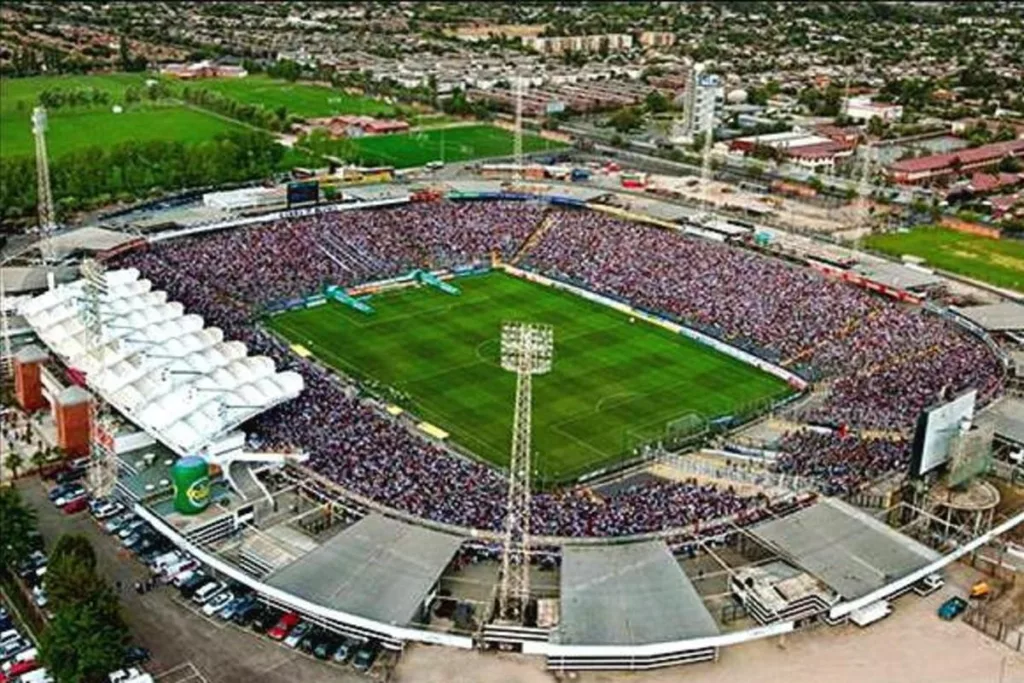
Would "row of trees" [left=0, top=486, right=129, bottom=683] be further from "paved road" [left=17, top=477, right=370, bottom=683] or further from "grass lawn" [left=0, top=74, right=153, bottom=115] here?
"grass lawn" [left=0, top=74, right=153, bottom=115]

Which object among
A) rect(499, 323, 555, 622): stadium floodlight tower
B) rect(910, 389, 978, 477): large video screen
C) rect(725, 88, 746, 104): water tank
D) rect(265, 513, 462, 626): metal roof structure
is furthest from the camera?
rect(725, 88, 746, 104): water tank

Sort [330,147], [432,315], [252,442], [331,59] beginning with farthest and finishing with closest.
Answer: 1. [331,59]
2. [330,147]
3. [432,315]
4. [252,442]

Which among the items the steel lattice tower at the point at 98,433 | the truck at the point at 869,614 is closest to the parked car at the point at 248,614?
the steel lattice tower at the point at 98,433

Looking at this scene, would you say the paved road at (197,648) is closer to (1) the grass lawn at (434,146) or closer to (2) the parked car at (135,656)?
(2) the parked car at (135,656)

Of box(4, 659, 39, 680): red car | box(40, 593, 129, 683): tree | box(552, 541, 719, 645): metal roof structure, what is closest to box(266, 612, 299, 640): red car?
box(40, 593, 129, 683): tree

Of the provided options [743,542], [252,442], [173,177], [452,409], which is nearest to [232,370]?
[252,442]

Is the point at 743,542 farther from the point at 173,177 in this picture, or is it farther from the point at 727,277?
the point at 173,177
